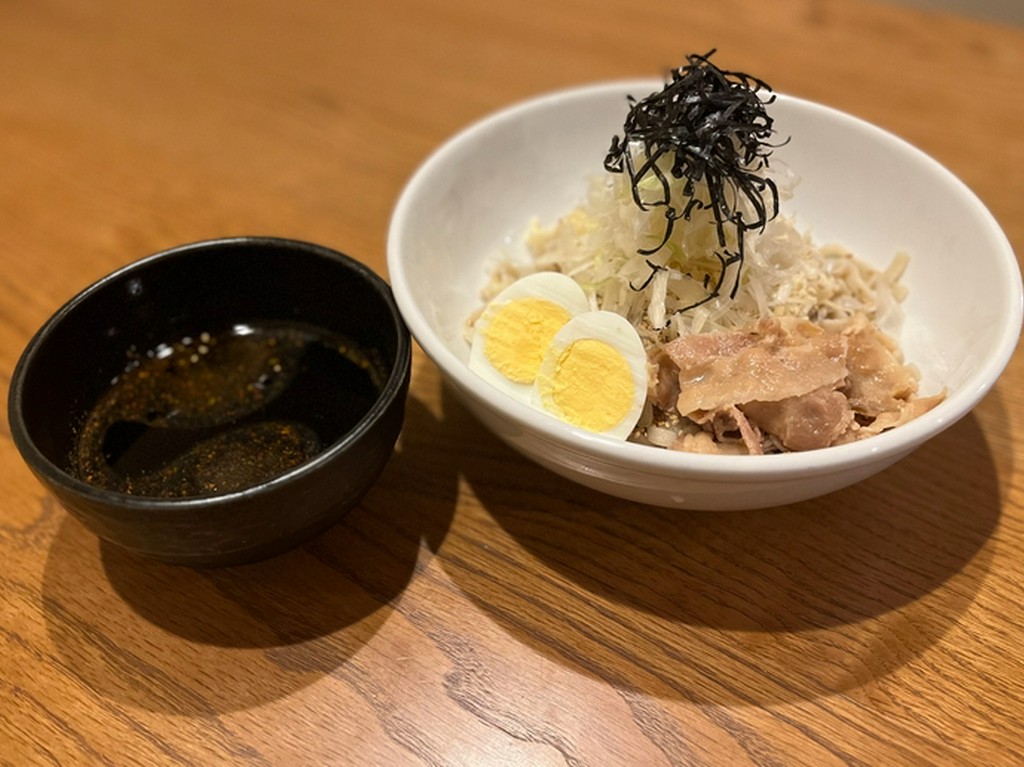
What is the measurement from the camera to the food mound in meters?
1.52

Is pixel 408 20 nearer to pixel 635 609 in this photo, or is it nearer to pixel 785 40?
pixel 785 40

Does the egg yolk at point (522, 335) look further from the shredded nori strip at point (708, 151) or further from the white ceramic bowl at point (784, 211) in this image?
the shredded nori strip at point (708, 151)

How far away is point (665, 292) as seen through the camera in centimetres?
172

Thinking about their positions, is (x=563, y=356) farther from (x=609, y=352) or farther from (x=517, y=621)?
(x=517, y=621)

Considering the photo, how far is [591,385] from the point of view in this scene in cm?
157

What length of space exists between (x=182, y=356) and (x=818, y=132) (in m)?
1.66

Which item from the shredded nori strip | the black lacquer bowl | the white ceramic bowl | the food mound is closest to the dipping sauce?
the black lacquer bowl

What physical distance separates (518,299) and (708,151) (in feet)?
1.60

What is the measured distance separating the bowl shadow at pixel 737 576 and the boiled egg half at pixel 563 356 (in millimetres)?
208

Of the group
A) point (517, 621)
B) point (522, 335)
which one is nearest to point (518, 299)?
point (522, 335)

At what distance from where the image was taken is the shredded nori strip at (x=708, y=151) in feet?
5.25

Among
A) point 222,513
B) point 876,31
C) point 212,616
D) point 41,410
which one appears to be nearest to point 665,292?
point 222,513

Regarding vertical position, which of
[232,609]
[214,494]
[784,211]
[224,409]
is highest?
[784,211]

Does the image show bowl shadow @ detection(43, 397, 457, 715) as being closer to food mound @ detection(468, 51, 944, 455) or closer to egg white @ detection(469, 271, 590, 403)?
egg white @ detection(469, 271, 590, 403)
